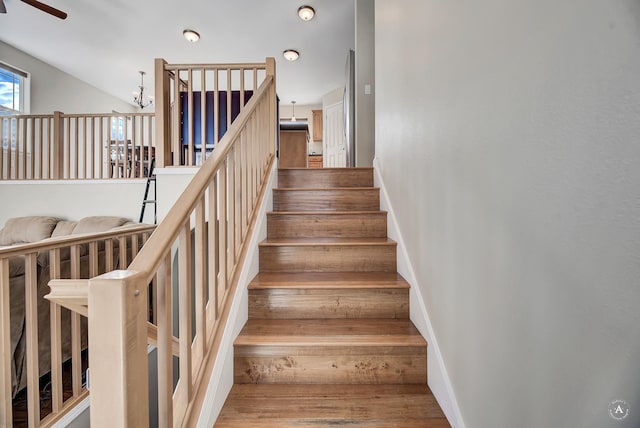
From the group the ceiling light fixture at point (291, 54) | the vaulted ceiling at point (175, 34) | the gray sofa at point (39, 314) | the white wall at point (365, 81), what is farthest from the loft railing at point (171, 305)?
the ceiling light fixture at point (291, 54)

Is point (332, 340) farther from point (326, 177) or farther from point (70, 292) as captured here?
point (326, 177)

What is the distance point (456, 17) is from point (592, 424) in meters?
1.19

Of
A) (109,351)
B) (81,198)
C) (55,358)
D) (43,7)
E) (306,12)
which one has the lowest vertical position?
(55,358)

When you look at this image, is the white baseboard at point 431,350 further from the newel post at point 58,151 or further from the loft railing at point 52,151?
the newel post at point 58,151

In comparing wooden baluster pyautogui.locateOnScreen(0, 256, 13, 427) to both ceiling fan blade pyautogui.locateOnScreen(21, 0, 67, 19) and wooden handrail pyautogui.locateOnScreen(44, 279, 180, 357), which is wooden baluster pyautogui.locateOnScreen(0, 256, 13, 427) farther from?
ceiling fan blade pyautogui.locateOnScreen(21, 0, 67, 19)

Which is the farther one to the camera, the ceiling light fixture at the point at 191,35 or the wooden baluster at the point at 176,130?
the ceiling light fixture at the point at 191,35

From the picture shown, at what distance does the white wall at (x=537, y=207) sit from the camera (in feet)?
1.56

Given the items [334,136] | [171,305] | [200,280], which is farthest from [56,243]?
[334,136]

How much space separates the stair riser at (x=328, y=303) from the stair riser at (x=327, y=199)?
950 mm

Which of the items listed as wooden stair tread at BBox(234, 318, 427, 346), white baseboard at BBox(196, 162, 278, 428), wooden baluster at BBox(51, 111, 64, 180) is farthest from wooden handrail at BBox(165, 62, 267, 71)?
wooden baluster at BBox(51, 111, 64, 180)

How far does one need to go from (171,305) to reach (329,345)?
717mm

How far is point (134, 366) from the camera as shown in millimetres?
643

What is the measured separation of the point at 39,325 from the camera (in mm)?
1895

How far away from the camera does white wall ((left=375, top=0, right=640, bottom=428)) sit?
18.7 inches
